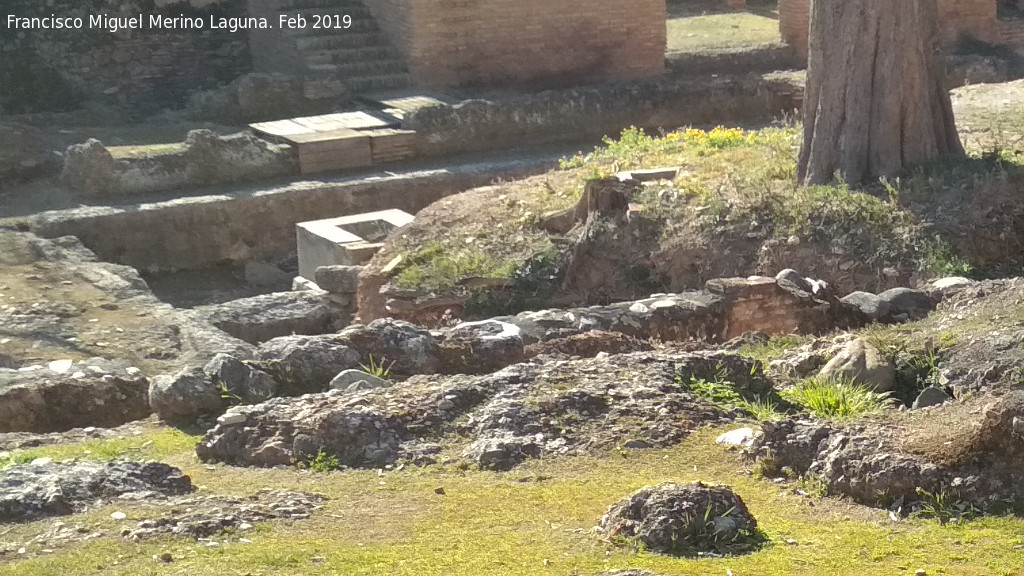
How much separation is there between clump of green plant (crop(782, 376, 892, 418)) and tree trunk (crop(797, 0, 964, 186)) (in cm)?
447

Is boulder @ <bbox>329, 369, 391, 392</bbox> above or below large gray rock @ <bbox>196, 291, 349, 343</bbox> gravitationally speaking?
above

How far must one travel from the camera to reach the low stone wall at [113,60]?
16469mm

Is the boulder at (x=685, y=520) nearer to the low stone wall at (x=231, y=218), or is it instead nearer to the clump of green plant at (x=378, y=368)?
the clump of green plant at (x=378, y=368)

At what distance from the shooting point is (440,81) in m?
16.0

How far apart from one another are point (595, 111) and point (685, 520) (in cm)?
1165

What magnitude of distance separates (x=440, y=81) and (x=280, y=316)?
25.3 feet

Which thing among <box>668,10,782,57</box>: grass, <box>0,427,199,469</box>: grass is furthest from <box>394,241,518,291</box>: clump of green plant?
<box>668,10,782,57</box>: grass

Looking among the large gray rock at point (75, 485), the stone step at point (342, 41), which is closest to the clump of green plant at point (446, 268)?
the large gray rock at point (75, 485)

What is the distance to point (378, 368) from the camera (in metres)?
6.00

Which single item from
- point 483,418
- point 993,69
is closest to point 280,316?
point 483,418

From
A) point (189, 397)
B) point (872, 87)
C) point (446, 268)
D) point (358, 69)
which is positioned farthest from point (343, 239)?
point (358, 69)

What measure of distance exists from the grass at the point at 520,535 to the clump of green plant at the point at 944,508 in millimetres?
50

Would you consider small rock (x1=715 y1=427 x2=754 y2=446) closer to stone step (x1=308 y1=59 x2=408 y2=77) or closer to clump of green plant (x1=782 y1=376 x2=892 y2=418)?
clump of green plant (x1=782 y1=376 x2=892 y2=418)

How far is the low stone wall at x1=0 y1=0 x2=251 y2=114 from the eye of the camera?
16.5 meters
